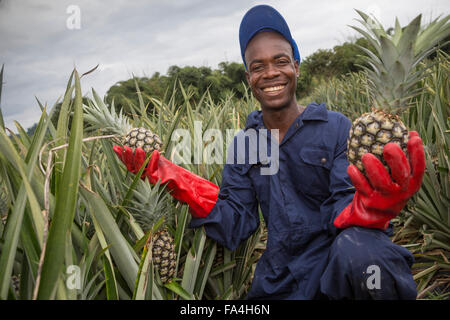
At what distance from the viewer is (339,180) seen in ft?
4.37

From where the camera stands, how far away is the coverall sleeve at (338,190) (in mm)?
1288

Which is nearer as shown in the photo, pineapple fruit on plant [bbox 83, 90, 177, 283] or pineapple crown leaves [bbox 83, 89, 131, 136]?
pineapple fruit on plant [bbox 83, 90, 177, 283]

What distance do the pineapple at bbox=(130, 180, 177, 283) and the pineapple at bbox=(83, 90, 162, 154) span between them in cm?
18

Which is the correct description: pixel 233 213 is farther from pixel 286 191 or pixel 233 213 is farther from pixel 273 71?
pixel 273 71

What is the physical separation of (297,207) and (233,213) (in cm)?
30

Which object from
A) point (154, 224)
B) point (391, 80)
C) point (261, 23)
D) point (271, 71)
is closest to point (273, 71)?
point (271, 71)

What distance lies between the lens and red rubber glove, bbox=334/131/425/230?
957mm

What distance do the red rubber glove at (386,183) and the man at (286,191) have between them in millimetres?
18

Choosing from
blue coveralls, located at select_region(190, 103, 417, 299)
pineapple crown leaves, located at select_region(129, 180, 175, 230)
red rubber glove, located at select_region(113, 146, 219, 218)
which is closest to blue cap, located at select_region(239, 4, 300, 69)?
blue coveralls, located at select_region(190, 103, 417, 299)

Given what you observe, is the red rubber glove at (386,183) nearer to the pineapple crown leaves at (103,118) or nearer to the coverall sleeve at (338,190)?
the coverall sleeve at (338,190)

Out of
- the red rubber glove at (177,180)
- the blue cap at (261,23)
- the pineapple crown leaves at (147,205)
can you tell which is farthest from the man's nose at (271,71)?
the pineapple crown leaves at (147,205)

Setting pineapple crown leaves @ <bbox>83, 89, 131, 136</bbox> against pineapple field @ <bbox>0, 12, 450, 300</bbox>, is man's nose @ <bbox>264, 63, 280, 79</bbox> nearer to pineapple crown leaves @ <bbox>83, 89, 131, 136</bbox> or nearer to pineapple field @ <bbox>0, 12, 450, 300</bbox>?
pineapple field @ <bbox>0, 12, 450, 300</bbox>
